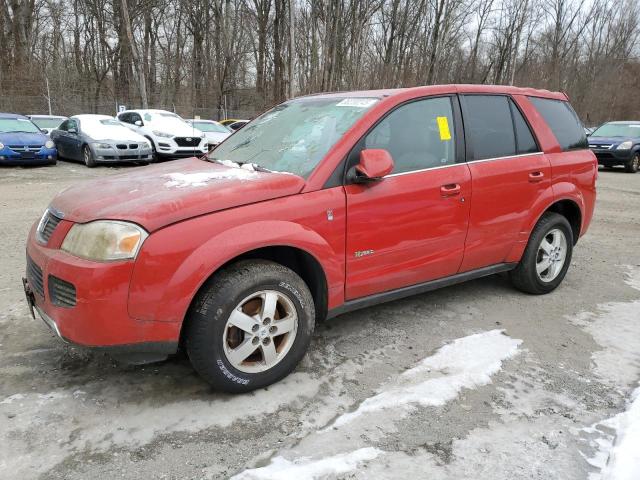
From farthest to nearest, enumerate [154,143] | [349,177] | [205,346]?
[154,143]
[349,177]
[205,346]

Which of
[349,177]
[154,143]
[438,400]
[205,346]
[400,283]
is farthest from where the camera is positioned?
[154,143]

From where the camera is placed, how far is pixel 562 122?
4570 millimetres

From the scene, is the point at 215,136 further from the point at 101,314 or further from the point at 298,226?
the point at 101,314

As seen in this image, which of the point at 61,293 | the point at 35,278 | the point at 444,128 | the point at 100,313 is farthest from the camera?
the point at 444,128

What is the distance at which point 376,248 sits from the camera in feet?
10.7

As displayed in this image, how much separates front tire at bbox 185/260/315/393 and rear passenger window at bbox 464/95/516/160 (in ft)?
6.10

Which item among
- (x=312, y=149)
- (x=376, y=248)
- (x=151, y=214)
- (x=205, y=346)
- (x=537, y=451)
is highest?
(x=312, y=149)

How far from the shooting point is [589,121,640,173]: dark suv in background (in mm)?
15930

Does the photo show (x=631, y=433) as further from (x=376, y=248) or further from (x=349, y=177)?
(x=349, y=177)

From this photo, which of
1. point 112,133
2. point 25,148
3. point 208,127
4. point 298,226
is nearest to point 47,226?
point 298,226

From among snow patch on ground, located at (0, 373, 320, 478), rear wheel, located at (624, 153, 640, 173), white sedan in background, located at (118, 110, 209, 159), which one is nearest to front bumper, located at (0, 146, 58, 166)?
white sedan in background, located at (118, 110, 209, 159)

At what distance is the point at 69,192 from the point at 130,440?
5.23ft

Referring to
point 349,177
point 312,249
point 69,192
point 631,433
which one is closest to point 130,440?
point 312,249

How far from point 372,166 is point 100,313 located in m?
1.72
